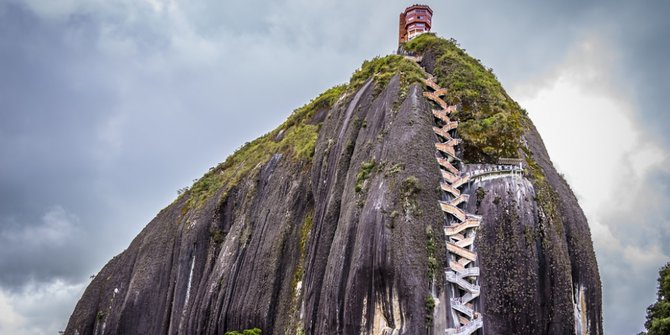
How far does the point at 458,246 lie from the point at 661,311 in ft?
45.2

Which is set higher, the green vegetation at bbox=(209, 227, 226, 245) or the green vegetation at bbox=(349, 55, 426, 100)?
the green vegetation at bbox=(349, 55, 426, 100)

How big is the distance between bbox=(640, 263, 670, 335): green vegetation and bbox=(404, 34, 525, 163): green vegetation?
10353 millimetres

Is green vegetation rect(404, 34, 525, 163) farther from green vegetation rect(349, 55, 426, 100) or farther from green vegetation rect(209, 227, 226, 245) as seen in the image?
green vegetation rect(209, 227, 226, 245)

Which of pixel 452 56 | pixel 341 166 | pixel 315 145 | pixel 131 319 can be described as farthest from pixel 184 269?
pixel 452 56

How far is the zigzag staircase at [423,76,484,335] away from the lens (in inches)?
908

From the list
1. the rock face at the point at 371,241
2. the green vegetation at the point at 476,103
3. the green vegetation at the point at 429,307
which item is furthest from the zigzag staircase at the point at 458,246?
the green vegetation at the point at 476,103

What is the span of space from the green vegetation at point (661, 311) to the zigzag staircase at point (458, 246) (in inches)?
446

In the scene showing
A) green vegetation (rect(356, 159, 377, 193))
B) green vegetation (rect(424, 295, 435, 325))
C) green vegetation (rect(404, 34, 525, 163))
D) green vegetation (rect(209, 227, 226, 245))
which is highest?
green vegetation (rect(404, 34, 525, 163))

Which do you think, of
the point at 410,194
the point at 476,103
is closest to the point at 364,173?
the point at 410,194

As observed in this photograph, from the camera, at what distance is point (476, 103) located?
2983 centimetres

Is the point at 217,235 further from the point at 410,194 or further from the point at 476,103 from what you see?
the point at 410,194

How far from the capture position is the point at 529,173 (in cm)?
2614

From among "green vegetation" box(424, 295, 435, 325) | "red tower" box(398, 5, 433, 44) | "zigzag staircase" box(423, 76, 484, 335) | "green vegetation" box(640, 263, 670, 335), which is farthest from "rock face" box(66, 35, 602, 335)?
"red tower" box(398, 5, 433, 44)

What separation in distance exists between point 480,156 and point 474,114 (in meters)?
2.61
